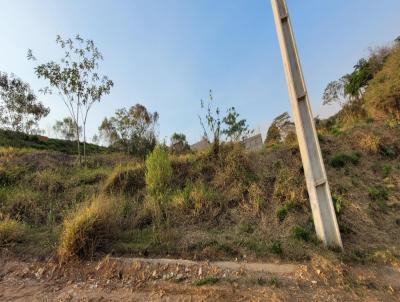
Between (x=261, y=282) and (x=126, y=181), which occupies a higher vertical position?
(x=126, y=181)

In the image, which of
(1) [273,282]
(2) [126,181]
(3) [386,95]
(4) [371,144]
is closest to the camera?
(1) [273,282]

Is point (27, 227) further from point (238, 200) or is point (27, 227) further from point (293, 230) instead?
point (293, 230)

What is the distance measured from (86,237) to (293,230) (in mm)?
3012

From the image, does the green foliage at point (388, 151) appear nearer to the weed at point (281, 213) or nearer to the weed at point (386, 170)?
the weed at point (386, 170)

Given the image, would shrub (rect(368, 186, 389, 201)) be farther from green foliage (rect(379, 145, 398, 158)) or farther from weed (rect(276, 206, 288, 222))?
weed (rect(276, 206, 288, 222))

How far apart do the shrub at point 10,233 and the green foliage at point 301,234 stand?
430 centimetres

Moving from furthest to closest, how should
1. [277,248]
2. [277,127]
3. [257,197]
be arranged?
[277,127] → [257,197] → [277,248]

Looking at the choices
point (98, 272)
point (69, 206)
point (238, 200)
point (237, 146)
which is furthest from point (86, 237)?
point (237, 146)

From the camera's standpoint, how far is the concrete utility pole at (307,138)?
169 inches

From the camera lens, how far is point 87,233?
442 cm

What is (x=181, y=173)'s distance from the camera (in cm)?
716

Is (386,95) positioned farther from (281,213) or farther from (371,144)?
(281,213)

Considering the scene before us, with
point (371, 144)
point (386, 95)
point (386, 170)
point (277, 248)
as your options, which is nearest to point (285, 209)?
point (277, 248)

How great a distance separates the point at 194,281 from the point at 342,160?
4594 mm
